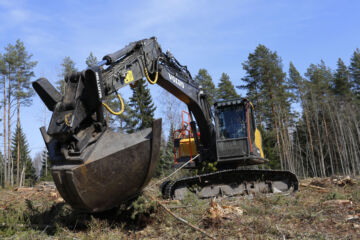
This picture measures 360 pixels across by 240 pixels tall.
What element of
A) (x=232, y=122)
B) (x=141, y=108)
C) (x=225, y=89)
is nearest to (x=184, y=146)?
(x=232, y=122)

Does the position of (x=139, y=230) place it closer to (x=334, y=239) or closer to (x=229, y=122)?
(x=334, y=239)

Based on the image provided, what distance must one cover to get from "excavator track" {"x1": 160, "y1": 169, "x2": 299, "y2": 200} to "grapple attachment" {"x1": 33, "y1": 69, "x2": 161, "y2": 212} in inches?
159

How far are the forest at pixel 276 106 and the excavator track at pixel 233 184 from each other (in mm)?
21714

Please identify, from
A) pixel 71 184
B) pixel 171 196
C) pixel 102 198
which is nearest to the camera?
pixel 71 184

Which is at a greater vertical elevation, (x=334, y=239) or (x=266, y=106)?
(x=266, y=106)

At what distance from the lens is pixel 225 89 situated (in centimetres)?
3794

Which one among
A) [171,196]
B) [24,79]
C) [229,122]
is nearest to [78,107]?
[171,196]

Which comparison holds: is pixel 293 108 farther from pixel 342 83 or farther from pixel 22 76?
pixel 22 76

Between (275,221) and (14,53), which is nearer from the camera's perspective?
(275,221)

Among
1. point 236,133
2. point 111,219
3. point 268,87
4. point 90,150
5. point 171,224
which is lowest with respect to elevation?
point 171,224

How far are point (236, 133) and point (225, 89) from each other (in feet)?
97.1

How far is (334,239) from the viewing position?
13.9ft

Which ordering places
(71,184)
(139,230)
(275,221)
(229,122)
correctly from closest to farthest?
1. (71,184)
2. (139,230)
3. (275,221)
4. (229,122)

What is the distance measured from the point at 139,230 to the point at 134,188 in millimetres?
892
